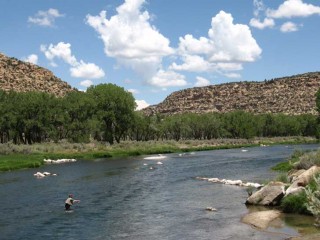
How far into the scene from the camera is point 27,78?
158000mm

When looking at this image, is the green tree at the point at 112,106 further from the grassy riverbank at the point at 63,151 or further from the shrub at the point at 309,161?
the shrub at the point at 309,161

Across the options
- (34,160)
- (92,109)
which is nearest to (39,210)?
(34,160)

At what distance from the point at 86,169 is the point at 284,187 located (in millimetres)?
35054

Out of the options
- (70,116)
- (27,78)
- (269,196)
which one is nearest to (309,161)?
(269,196)

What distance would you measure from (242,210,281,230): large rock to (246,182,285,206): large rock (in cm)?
213

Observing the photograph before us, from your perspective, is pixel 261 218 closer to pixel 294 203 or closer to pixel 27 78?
pixel 294 203

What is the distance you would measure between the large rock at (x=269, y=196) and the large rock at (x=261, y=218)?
213 centimetres

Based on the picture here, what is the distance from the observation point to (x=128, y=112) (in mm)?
113062

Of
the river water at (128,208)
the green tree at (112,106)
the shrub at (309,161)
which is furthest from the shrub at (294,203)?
the green tree at (112,106)

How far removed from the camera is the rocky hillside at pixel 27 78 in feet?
487

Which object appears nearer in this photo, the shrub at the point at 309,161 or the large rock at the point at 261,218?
the large rock at the point at 261,218

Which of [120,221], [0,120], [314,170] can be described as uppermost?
[0,120]

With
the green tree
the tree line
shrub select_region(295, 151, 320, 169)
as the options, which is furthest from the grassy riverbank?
shrub select_region(295, 151, 320, 169)

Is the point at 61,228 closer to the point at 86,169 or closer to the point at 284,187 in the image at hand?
the point at 284,187
